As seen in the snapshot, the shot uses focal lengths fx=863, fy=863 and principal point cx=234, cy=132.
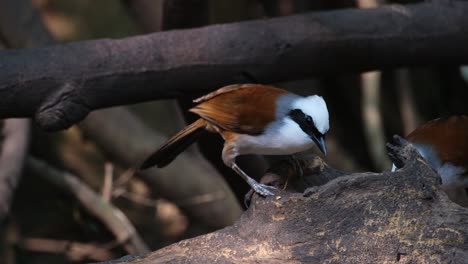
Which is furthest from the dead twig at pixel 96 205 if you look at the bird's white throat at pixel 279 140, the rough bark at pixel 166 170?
the bird's white throat at pixel 279 140

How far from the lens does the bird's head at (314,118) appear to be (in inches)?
110

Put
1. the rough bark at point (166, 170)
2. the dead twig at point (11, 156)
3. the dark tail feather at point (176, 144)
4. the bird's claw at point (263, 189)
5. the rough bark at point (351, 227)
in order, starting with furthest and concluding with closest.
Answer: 1. the rough bark at point (166, 170)
2. the dead twig at point (11, 156)
3. the dark tail feather at point (176, 144)
4. the bird's claw at point (263, 189)
5. the rough bark at point (351, 227)

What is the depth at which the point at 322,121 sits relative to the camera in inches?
110

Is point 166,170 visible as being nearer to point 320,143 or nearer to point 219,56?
point 219,56

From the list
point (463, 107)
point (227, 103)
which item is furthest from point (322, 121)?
point (463, 107)

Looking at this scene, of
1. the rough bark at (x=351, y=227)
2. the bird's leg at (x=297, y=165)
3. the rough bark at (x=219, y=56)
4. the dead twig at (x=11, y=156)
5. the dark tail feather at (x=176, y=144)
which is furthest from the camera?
the dead twig at (x=11, y=156)

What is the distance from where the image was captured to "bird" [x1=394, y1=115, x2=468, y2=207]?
3.06 meters

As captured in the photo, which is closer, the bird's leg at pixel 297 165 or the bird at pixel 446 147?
the bird's leg at pixel 297 165

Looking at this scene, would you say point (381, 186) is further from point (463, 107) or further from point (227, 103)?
point (463, 107)

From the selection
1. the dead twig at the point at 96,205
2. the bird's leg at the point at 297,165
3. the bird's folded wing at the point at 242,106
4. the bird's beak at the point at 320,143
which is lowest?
the dead twig at the point at 96,205

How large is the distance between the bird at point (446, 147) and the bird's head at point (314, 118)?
0.40 meters

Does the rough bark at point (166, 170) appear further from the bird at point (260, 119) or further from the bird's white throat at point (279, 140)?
the bird's white throat at point (279, 140)

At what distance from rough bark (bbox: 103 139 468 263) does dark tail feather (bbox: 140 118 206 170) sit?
78cm

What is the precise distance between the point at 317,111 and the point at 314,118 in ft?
0.08
